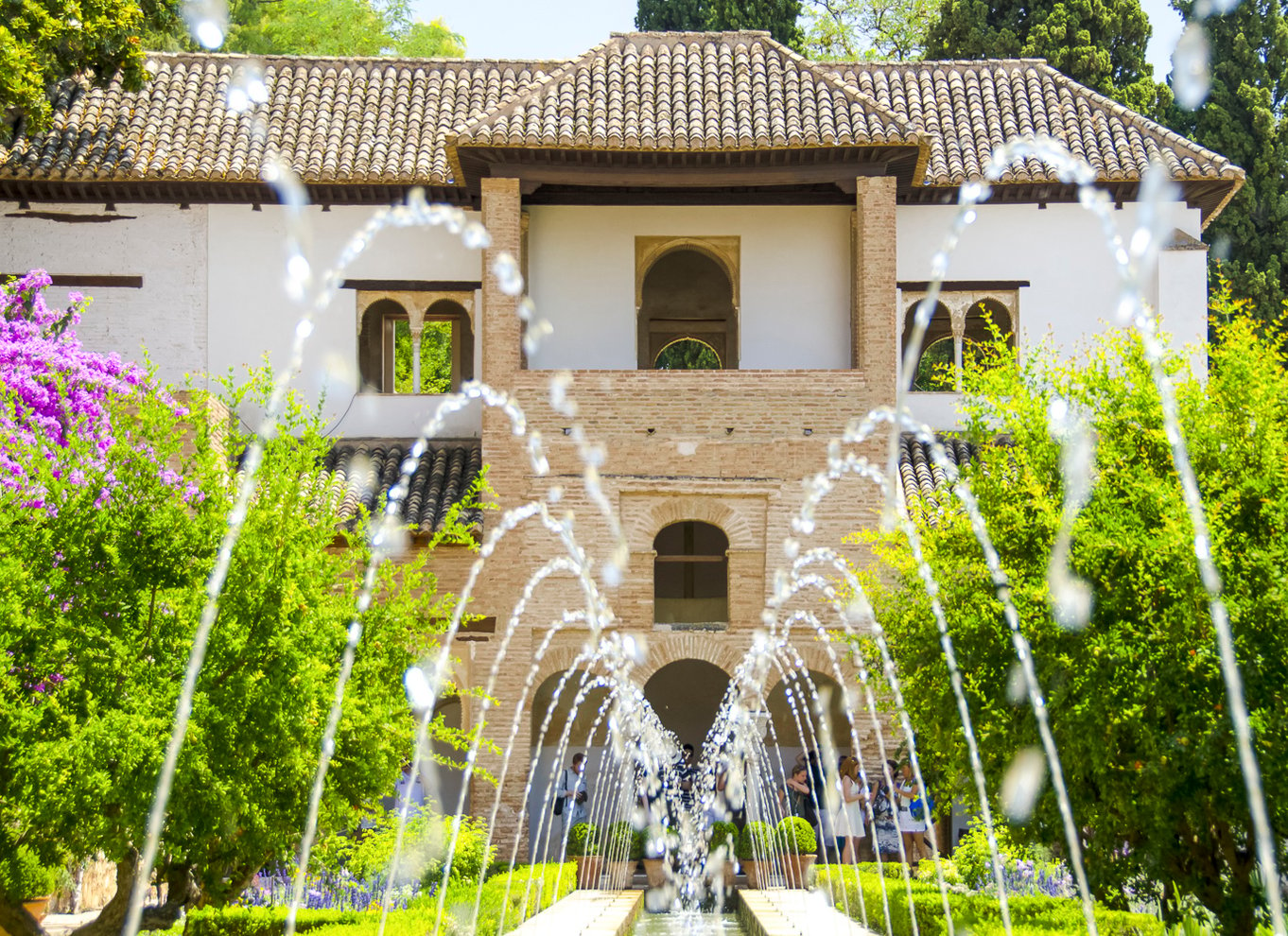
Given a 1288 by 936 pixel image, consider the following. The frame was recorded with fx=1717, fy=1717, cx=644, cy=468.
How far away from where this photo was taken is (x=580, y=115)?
69.7ft

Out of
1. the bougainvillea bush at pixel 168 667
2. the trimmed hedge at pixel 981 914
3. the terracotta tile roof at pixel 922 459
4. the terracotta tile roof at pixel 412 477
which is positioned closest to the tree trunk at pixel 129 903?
the bougainvillea bush at pixel 168 667

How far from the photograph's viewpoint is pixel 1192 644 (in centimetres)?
1003

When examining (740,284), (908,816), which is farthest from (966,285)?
(908,816)

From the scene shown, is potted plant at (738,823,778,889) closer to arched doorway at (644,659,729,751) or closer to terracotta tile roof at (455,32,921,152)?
arched doorway at (644,659,729,751)

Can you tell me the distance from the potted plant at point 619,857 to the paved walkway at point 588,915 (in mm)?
707

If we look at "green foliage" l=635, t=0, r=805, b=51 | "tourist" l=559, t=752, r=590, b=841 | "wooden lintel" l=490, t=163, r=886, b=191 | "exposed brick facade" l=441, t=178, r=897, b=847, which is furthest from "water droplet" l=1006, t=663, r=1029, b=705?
"green foliage" l=635, t=0, r=805, b=51

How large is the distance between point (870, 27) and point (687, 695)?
67.3 ft

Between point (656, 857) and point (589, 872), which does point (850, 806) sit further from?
point (589, 872)

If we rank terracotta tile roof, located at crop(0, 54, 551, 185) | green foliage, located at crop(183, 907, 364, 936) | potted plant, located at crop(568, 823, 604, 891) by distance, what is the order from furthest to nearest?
1. terracotta tile roof, located at crop(0, 54, 551, 185)
2. potted plant, located at crop(568, 823, 604, 891)
3. green foliage, located at crop(183, 907, 364, 936)

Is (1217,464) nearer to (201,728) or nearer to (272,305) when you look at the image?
(201,728)

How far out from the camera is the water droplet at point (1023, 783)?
11023 millimetres

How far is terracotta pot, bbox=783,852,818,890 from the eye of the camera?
57.1ft

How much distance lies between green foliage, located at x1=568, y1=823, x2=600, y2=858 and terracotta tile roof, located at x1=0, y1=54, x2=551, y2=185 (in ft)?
28.4

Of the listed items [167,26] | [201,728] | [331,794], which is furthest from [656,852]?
[167,26]
